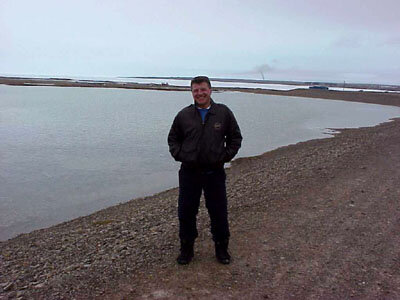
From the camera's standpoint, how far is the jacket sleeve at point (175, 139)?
14.9 feet

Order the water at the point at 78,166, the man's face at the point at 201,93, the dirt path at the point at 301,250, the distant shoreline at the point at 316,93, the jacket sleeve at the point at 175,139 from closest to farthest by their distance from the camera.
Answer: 1. the dirt path at the point at 301,250
2. the man's face at the point at 201,93
3. the jacket sleeve at the point at 175,139
4. the water at the point at 78,166
5. the distant shoreline at the point at 316,93

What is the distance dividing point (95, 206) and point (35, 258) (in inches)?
164

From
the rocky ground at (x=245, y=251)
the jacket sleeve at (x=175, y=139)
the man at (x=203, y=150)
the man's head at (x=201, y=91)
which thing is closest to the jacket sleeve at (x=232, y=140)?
the man at (x=203, y=150)

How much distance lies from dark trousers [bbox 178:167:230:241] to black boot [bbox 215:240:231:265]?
0.07 metres

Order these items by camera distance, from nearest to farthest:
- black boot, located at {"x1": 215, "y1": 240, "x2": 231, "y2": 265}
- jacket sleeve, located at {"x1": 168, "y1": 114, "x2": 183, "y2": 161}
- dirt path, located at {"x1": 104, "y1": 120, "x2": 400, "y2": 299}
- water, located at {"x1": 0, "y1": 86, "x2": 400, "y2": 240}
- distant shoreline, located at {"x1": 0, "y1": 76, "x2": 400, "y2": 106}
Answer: dirt path, located at {"x1": 104, "y1": 120, "x2": 400, "y2": 299}
jacket sleeve, located at {"x1": 168, "y1": 114, "x2": 183, "y2": 161}
black boot, located at {"x1": 215, "y1": 240, "x2": 231, "y2": 265}
water, located at {"x1": 0, "y1": 86, "x2": 400, "y2": 240}
distant shoreline, located at {"x1": 0, "y1": 76, "x2": 400, "y2": 106}

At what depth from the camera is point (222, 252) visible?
4.95m

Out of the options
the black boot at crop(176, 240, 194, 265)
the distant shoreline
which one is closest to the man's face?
the black boot at crop(176, 240, 194, 265)

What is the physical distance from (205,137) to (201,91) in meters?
0.53

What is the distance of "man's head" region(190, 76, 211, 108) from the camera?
174 inches

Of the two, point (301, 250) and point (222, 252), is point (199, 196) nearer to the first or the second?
point (222, 252)

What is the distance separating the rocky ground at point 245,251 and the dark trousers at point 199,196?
0.51m

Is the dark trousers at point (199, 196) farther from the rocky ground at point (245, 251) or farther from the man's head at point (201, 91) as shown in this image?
the man's head at point (201, 91)

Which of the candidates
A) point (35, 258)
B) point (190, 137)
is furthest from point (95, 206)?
point (190, 137)

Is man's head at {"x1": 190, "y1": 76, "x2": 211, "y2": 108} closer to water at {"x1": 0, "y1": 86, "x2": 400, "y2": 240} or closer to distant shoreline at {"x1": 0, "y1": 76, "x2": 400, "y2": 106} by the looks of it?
water at {"x1": 0, "y1": 86, "x2": 400, "y2": 240}
